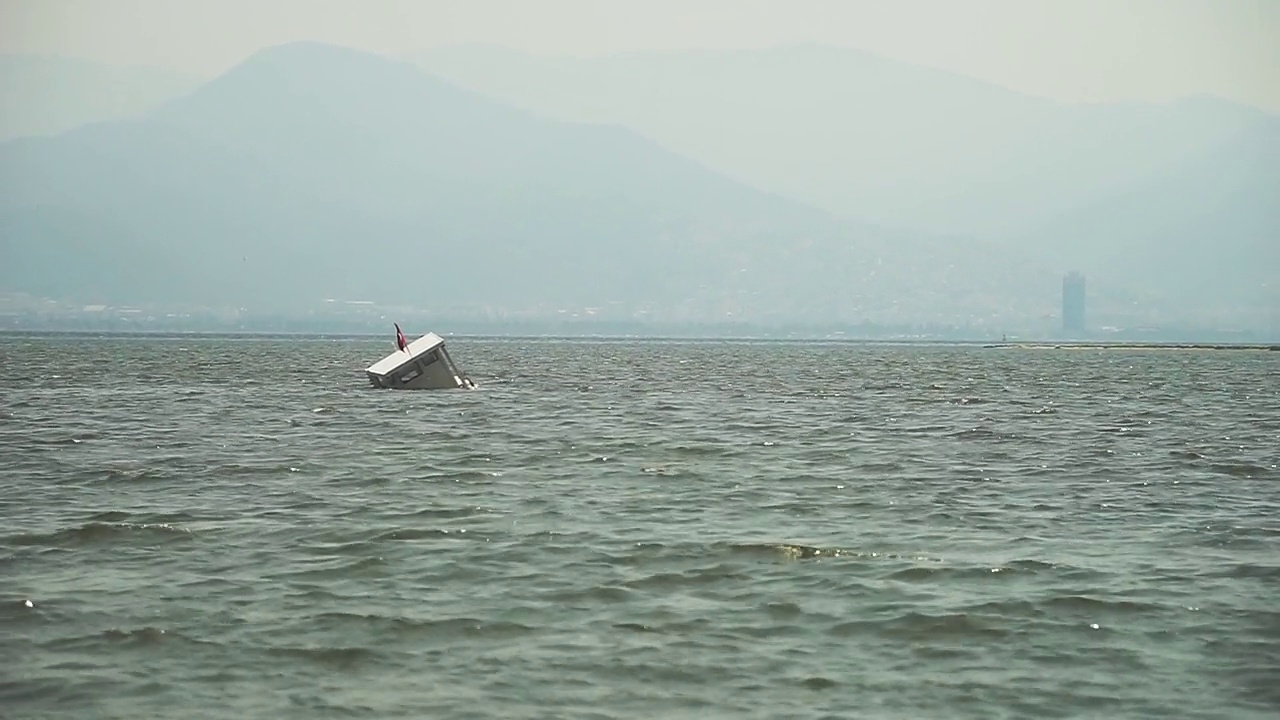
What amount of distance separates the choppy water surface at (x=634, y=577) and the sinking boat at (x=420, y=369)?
21.0 meters

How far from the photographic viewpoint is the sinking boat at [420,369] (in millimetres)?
64000

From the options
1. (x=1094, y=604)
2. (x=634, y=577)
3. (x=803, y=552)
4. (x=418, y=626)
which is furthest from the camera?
(x=803, y=552)

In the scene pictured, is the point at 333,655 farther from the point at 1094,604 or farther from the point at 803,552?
the point at 1094,604

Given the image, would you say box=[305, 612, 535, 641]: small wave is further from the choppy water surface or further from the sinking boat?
the sinking boat

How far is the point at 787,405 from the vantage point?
6481 cm

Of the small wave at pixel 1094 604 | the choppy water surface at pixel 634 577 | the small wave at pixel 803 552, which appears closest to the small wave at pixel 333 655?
the choppy water surface at pixel 634 577

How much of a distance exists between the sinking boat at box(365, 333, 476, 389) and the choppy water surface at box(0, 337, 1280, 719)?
68.9 ft

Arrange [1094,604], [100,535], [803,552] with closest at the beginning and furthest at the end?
1. [1094,604]
2. [803,552]
3. [100,535]

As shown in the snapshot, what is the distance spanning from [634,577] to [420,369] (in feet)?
150

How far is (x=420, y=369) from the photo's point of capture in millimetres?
64375

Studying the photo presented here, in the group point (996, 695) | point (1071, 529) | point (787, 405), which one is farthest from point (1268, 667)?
point (787, 405)

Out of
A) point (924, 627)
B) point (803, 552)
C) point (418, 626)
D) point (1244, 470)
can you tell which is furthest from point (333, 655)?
point (1244, 470)

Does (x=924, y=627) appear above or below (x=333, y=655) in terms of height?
above

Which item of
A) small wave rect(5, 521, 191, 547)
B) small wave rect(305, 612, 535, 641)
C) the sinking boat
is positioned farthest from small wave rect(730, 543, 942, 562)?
the sinking boat
